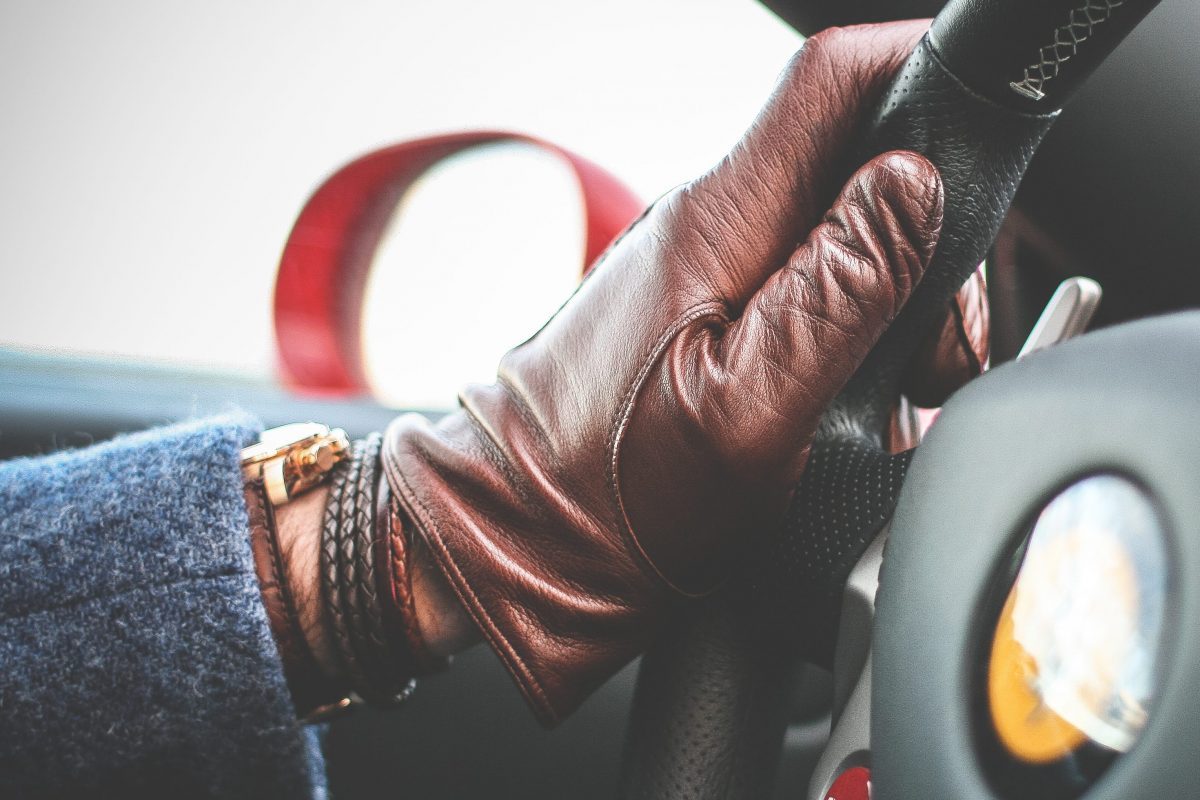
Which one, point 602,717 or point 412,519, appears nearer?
point 412,519

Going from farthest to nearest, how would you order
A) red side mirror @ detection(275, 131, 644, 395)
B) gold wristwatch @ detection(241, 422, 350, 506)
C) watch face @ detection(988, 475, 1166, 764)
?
red side mirror @ detection(275, 131, 644, 395) < gold wristwatch @ detection(241, 422, 350, 506) < watch face @ detection(988, 475, 1166, 764)

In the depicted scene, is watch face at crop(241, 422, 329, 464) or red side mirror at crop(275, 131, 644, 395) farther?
red side mirror at crop(275, 131, 644, 395)

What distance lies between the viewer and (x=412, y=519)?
0.56m

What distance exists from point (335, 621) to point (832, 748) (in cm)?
32

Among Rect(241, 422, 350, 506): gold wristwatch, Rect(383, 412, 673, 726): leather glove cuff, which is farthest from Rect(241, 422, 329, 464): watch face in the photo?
Rect(383, 412, 673, 726): leather glove cuff

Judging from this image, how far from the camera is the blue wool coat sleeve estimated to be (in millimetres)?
535

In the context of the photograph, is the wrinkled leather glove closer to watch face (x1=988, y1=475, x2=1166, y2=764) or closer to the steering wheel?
the steering wheel

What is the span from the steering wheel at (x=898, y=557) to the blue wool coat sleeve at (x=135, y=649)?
0.26m

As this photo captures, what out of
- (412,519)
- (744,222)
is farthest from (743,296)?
(412,519)

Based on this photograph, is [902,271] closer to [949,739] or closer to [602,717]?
[949,739]

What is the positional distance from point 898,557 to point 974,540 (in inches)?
1.7

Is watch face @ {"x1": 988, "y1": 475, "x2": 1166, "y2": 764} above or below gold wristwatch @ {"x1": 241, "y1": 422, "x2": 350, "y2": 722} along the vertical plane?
above

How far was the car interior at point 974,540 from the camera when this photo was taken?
26cm

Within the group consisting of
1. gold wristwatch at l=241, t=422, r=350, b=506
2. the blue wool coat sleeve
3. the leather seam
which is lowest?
the blue wool coat sleeve
